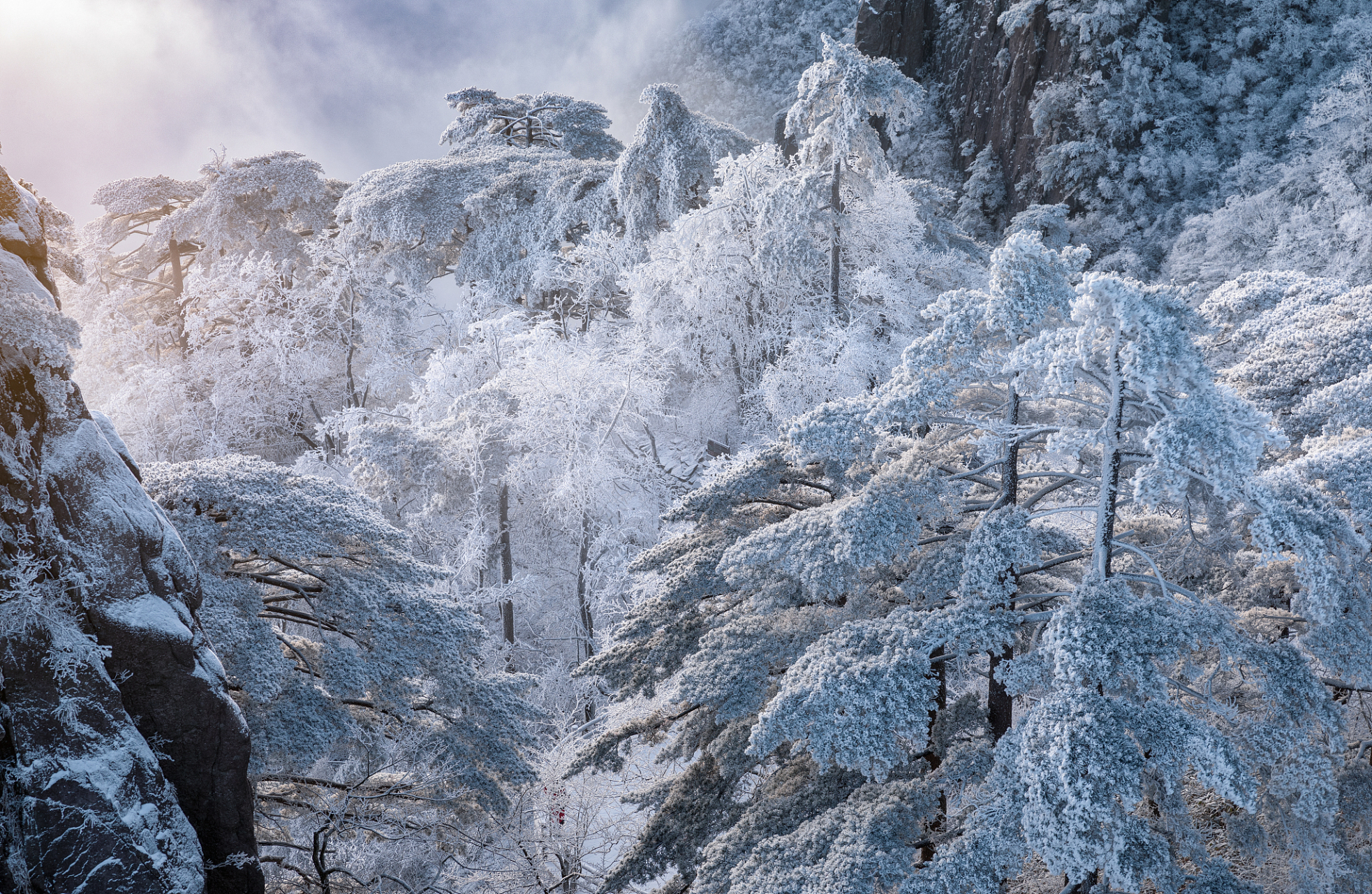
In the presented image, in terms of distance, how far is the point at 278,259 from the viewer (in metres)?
21.3

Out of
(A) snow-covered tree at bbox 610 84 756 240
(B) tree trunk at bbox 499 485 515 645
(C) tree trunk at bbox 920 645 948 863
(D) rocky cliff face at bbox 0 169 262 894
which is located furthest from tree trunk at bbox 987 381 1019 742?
(A) snow-covered tree at bbox 610 84 756 240

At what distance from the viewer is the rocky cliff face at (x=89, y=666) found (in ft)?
17.3

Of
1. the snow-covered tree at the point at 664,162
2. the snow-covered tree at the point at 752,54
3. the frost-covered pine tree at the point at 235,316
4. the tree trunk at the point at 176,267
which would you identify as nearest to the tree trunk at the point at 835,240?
the snow-covered tree at the point at 664,162

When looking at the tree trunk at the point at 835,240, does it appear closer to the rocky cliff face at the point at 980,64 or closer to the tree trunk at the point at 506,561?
the tree trunk at the point at 506,561

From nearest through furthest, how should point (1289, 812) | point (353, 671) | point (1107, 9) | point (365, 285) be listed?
point (1289, 812), point (353, 671), point (365, 285), point (1107, 9)

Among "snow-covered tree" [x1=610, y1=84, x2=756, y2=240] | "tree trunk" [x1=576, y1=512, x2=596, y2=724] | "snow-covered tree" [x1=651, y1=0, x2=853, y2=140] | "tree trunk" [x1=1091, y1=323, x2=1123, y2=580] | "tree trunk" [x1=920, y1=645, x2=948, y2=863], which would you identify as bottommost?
"tree trunk" [x1=920, y1=645, x2=948, y2=863]

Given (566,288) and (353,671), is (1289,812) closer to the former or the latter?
(353,671)

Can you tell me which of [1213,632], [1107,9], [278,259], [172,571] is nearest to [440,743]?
[172,571]

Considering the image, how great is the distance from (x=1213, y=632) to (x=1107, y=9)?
29469mm

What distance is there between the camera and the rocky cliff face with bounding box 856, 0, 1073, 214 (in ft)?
97.7

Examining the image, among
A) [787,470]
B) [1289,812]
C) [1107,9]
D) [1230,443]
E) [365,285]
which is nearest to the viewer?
[1230,443]

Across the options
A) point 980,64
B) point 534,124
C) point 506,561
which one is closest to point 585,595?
point 506,561

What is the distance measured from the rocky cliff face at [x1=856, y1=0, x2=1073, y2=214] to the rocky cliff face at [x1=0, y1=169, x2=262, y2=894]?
29.3 m

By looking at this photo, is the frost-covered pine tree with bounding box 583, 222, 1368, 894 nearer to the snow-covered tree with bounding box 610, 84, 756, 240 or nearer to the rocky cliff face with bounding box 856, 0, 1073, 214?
the snow-covered tree with bounding box 610, 84, 756, 240
